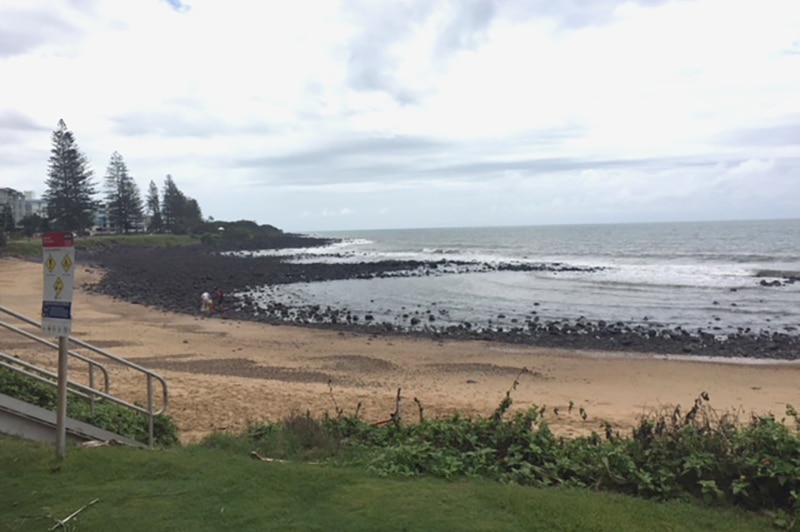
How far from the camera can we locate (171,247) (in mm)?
77625

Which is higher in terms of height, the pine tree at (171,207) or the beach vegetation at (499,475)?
the pine tree at (171,207)

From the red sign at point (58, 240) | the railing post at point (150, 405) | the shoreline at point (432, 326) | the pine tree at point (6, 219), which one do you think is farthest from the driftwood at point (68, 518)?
the pine tree at point (6, 219)

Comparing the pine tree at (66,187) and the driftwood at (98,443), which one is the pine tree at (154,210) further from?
the driftwood at (98,443)

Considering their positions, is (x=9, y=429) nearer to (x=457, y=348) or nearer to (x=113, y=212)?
(x=457, y=348)

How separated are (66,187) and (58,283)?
245 ft

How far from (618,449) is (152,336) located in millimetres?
16691

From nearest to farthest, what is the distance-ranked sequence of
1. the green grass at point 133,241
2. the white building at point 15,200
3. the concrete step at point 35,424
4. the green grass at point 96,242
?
1. the concrete step at point 35,424
2. the green grass at point 96,242
3. the green grass at point 133,241
4. the white building at point 15,200

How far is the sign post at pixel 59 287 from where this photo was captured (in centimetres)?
441

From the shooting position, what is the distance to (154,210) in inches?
4188

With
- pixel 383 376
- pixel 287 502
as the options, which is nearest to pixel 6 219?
pixel 383 376

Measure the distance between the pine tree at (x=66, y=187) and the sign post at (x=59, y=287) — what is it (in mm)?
72734

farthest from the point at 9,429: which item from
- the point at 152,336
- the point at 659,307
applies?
the point at 659,307

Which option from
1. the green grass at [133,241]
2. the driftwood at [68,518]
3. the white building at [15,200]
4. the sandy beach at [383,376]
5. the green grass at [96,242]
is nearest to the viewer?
the driftwood at [68,518]

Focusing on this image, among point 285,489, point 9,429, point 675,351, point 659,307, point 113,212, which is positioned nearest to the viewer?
point 285,489
